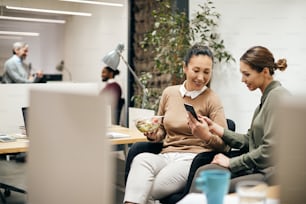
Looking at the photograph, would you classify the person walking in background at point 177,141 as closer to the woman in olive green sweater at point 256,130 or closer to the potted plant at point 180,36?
the woman in olive green sweater at point 256,130

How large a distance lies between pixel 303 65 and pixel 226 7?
1.14 meters

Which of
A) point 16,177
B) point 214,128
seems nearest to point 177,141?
point 214,128

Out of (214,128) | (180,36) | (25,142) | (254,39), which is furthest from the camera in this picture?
(180,36)

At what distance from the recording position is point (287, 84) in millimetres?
4090

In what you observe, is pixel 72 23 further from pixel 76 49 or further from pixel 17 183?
pixel 17 183

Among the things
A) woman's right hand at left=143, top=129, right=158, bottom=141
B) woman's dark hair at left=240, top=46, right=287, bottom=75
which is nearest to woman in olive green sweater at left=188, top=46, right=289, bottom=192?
woman's dark hair at left=240, top=46, right=287, bottom=75

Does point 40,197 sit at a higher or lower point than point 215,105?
lower

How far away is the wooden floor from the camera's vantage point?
383 centimetres

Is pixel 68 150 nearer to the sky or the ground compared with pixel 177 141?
nearer to the sky

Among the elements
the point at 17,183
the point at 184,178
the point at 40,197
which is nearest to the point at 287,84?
the point at 184,178

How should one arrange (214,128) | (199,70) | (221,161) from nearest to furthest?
(221,161), (214,128), (199,70)

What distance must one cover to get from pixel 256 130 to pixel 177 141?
0.62m

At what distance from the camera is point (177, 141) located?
2.74 m

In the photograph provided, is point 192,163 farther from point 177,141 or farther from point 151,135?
point 151,135
